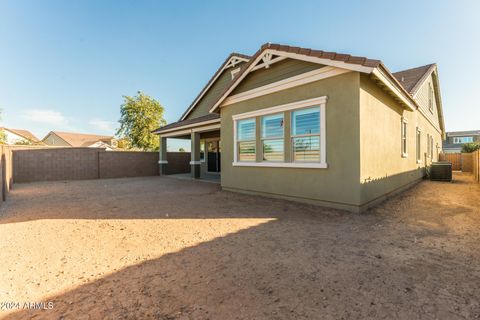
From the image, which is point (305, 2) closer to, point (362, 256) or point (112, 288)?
point (362, 256)

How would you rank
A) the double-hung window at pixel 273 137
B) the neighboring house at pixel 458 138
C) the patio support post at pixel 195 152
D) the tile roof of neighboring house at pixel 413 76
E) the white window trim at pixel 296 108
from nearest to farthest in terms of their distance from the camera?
1. the white window trim at pixel 296 108
2. the double-hung window at pixel 273 137
3. the tile roof of neighboring house at pixel 413 76
4. the patio support post at pixel 195 152
5. the neighboring house at pixel 458 138

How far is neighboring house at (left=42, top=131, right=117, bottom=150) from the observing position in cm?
4103

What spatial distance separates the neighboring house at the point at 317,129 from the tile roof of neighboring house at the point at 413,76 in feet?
3.14

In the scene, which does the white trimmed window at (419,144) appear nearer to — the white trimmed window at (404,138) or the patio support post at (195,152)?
the white trimmed window at (404,138)

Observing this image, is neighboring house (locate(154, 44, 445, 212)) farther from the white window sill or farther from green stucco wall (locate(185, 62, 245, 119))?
green stucco wall (locate(185, 62, 245, 119))

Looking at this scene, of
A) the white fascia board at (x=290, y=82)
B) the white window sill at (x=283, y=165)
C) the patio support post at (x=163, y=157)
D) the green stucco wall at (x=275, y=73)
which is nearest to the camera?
the white fascia board at (x=290, y=82)

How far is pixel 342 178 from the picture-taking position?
5500 mm

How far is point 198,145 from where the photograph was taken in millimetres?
12844

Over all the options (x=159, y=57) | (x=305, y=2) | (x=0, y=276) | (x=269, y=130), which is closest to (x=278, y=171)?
(x=269, y=130)

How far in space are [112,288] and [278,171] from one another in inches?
215

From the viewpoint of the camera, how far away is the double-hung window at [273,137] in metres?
6.95

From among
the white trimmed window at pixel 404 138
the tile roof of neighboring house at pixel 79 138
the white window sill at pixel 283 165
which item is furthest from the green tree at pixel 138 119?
the white trimmed window at pixel 404 138

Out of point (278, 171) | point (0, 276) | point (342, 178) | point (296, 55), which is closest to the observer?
point (0, 276)

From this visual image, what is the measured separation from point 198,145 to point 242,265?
1062 cm
